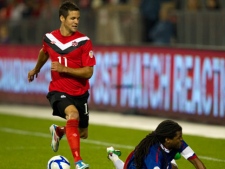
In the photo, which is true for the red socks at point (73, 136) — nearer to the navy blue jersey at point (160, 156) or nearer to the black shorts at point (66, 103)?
the black shorts at point (66, 103)

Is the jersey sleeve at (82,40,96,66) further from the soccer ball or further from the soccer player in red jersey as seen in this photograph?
the soccer ball

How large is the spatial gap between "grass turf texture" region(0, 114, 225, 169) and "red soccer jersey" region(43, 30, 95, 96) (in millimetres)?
1349

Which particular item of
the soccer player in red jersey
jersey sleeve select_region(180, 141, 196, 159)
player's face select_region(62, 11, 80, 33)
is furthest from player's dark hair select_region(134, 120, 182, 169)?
player's face select_region(62, 11, 80, 33)

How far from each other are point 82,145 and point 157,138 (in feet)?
17.6

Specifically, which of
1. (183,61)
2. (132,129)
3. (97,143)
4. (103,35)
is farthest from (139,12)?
(97,143)

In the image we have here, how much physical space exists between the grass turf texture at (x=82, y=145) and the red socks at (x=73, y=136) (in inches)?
51.7

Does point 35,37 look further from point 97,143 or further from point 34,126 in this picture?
point 97,143

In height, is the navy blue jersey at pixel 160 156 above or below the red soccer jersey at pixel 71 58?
below

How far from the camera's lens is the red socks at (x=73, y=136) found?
10711 millimetres

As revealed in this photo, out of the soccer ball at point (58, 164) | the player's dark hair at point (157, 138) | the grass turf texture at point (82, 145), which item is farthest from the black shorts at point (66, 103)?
the player's dark hair at point (157, 138)

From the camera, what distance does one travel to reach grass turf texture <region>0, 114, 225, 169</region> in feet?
41.1

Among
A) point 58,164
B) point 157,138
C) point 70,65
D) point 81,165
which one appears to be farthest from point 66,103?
point 157,138

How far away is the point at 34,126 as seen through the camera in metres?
17.8

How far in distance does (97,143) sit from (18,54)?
846cm
